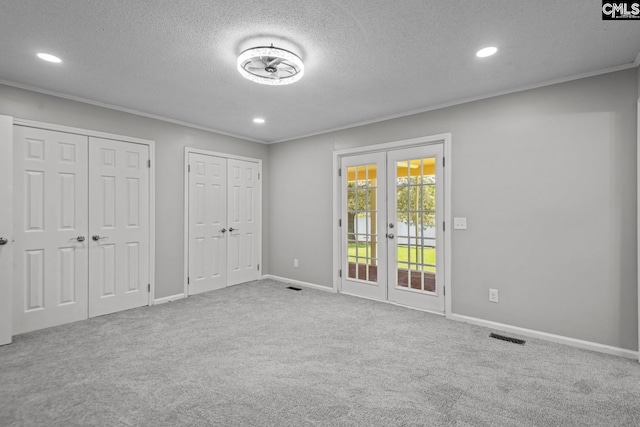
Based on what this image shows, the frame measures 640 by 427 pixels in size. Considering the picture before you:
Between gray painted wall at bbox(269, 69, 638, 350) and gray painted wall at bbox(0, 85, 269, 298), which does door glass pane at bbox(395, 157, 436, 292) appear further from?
gray painted wall at bbox(0, 85, 269, 298)

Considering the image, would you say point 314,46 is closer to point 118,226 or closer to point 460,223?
point 460,223

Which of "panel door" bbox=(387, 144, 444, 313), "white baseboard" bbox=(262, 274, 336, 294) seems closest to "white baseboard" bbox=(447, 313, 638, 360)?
"panel door" bbox=(387, 144, 444, 313)

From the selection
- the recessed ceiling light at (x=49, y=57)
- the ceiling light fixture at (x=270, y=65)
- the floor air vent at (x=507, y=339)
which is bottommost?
the floor air vent at (x=507, y=339)

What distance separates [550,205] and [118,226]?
4773 mm

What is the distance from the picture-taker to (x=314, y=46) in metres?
2.41

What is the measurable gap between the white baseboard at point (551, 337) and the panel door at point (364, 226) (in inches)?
44.6

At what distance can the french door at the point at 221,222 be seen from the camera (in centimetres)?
463

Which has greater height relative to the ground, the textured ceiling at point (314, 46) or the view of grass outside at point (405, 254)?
the textured ceiling at point (314, 46)

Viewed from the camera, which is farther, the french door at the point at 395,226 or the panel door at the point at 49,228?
the french door at the point at 395,226

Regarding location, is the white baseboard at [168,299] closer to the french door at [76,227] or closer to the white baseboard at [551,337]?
the french door at [76,227]

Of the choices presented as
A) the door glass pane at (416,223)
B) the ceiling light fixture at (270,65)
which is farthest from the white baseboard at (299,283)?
the ceiling light fixture at (270,65)

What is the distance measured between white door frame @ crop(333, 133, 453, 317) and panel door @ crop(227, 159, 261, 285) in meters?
1.55

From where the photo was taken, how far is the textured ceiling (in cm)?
198

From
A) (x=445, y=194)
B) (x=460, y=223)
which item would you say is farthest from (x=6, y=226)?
(x=460, y=223)
